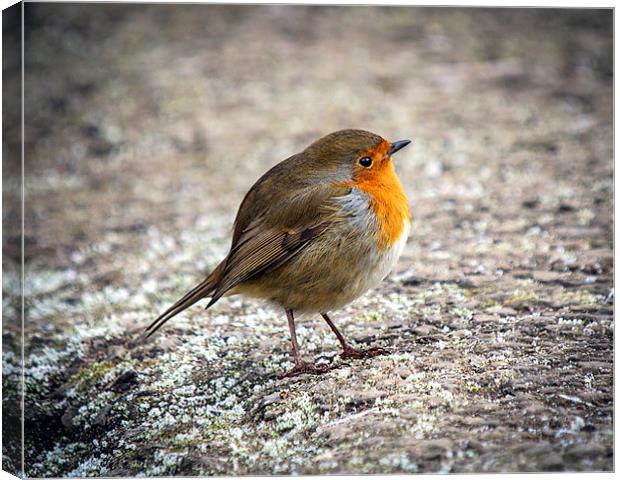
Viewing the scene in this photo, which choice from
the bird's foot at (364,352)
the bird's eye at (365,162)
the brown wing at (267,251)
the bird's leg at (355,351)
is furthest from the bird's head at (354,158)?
the bird's foot at (364,352)

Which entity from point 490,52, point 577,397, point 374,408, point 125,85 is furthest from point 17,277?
point 490,52

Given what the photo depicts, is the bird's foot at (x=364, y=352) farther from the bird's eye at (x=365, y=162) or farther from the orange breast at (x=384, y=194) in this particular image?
the bird's eye at (x=365, y=162)

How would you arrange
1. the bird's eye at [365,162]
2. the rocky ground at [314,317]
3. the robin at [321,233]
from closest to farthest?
the rocky ground at [314,317]
the robin at [321,233]
the bird's eye at [365,162]

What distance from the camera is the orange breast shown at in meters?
3.61

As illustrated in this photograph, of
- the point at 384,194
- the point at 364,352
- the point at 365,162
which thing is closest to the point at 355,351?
the point at 364,352

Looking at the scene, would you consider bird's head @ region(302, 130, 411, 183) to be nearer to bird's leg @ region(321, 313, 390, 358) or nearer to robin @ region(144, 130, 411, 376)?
robin @ region(144, 130, 411, 376)

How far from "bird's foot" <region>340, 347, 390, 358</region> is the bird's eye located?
76cm

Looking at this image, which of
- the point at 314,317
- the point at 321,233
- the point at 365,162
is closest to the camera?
the point at 321,233

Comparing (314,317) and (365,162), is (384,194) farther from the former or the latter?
(314,317)

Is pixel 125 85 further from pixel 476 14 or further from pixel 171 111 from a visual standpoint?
pixel 476 14

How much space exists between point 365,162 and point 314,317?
955 millimetres

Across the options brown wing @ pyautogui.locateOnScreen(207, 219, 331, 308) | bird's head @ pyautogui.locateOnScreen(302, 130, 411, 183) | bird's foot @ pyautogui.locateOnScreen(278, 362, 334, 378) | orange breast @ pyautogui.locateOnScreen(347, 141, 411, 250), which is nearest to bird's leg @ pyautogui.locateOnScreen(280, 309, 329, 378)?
bird's foot @ pyautogui.locateOnScreen(278, 362, 334, 378)

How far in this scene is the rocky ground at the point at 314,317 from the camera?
132 inches

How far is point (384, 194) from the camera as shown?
3.70m
